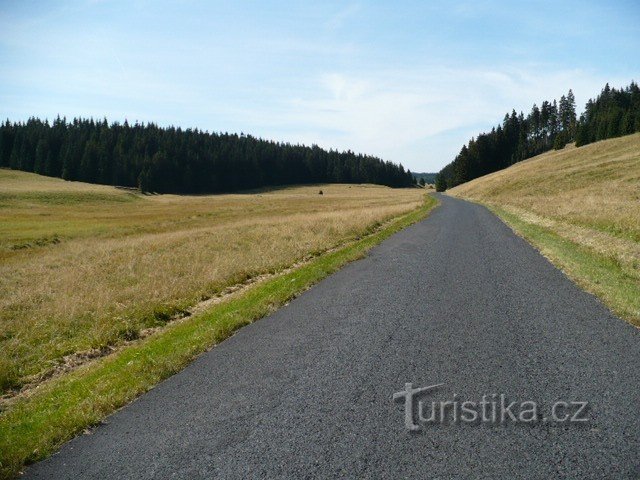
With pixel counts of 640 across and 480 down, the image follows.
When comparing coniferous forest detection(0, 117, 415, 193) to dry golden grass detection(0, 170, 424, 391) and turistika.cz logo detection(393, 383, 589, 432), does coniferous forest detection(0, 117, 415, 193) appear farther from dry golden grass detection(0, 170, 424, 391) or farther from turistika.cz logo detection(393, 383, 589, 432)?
turistika.cz logo detection(393, 383, 589, 432)

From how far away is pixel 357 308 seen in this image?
9117 mm

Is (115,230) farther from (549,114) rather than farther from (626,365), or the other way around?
(549,114)

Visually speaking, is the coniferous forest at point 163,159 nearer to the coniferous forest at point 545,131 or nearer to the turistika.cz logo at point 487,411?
the coniferous forest at point 545,131

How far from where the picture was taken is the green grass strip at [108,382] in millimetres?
4891

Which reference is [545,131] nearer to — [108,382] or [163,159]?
[163,159]

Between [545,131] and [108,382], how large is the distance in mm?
164340

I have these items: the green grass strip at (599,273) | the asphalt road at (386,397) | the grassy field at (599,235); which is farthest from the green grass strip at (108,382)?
the grassy field at (599,235)

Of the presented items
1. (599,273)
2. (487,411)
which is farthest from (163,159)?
(487,411)

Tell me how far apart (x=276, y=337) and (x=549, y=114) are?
162 m

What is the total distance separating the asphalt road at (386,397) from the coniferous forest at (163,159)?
4366 inches

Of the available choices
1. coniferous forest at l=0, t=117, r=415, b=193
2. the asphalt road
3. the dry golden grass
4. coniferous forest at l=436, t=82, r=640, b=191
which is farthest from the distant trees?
the asphalt road

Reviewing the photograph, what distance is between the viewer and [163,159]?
379 feet

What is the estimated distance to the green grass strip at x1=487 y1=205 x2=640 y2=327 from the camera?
27.0ft

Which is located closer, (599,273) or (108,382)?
(108,382)
